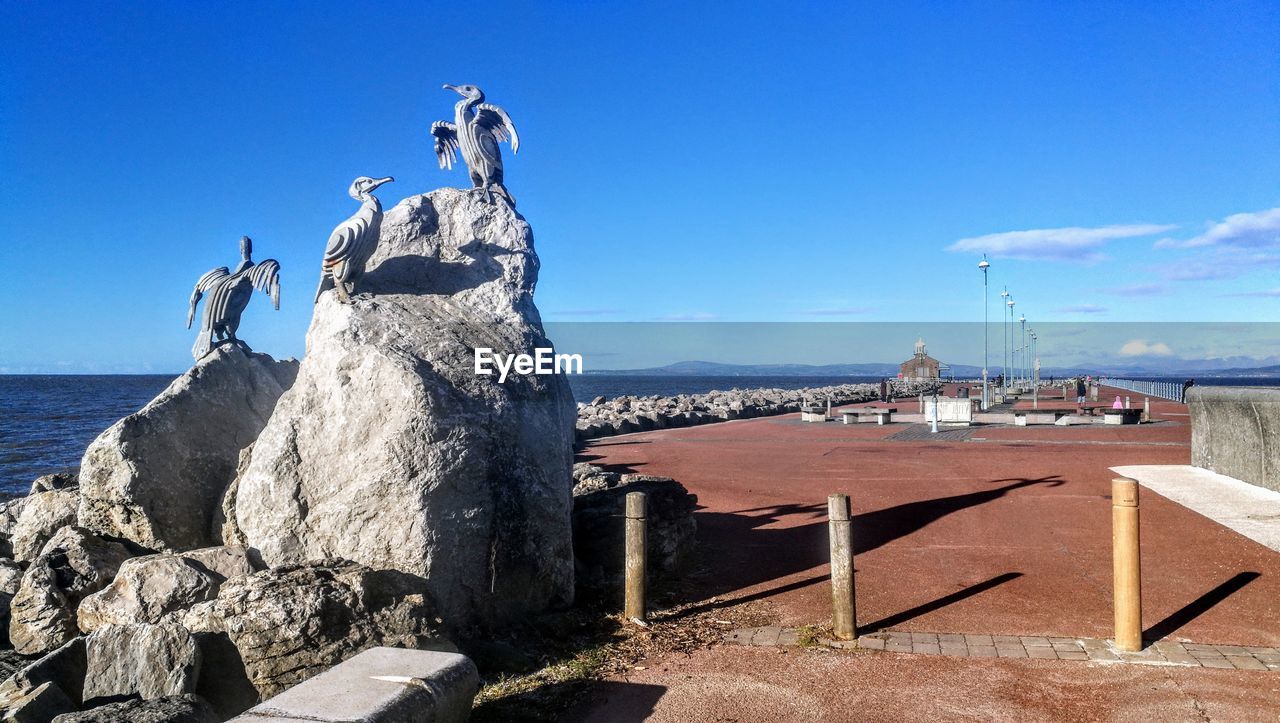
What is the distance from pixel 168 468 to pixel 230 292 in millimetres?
2454

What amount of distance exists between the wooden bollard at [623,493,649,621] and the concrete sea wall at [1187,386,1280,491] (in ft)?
30.6

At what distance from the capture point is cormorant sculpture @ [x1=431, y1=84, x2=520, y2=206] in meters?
8.95

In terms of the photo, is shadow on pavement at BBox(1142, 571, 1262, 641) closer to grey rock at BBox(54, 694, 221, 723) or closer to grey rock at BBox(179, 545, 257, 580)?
grey rock at BBox(54, 694, 221, 723)

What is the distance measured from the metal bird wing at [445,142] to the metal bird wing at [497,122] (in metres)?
0.34

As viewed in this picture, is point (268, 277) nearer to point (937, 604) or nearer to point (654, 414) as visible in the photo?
point (937, 604)

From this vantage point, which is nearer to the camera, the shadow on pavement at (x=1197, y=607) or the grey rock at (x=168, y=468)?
the shadow on pavement at (x=1197, y=607)

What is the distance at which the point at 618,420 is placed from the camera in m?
26.2

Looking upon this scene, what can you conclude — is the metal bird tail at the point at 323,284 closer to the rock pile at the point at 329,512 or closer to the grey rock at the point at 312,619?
the rock pile at the point at 329,512

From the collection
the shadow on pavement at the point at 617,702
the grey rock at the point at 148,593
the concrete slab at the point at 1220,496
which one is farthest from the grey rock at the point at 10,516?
the concrete slab at the point at 1220,496

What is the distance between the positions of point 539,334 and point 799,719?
4406 millimetres

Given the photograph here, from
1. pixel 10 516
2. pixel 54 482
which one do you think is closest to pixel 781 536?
pixel 10 516

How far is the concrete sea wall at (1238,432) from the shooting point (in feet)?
37.5

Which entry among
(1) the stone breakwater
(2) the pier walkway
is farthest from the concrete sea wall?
(1) the stone breakwater

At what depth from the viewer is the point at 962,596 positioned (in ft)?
24.2
